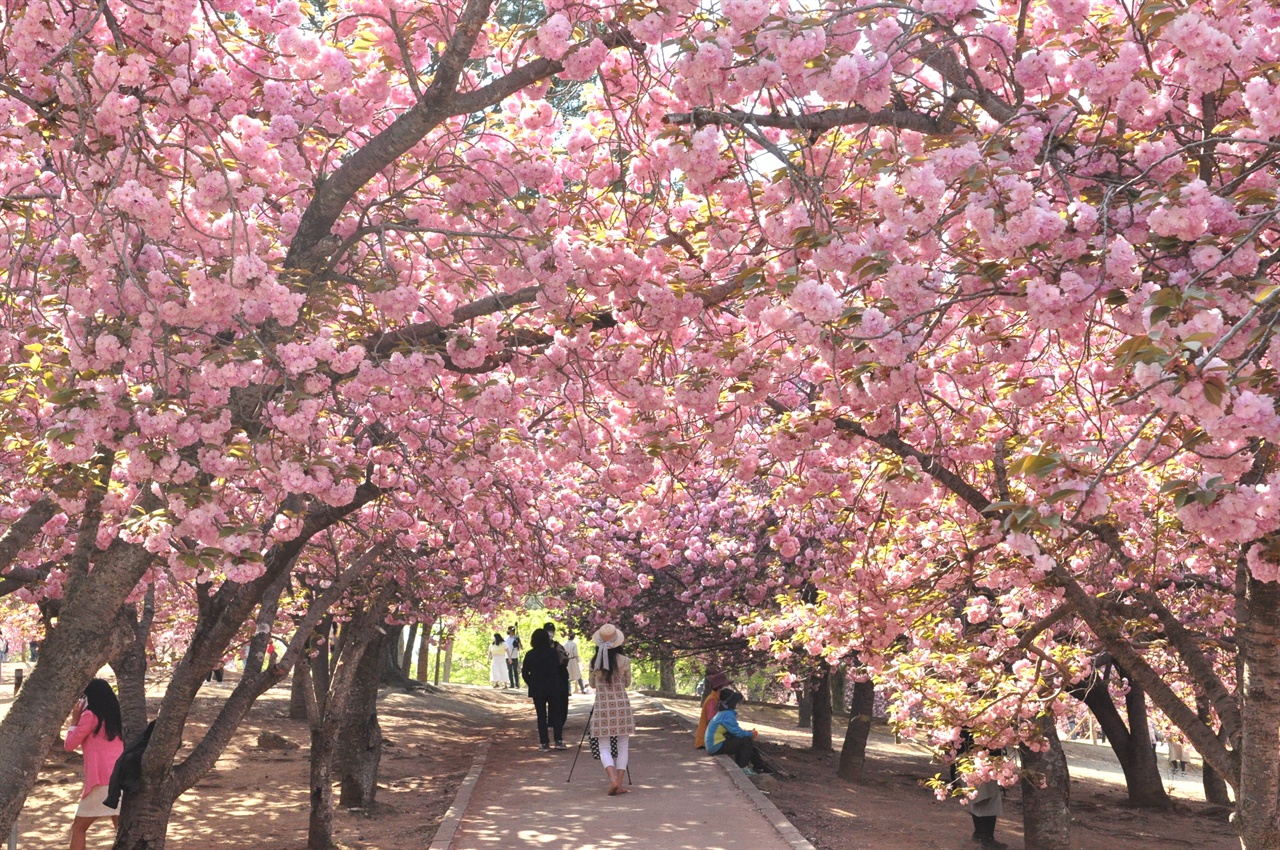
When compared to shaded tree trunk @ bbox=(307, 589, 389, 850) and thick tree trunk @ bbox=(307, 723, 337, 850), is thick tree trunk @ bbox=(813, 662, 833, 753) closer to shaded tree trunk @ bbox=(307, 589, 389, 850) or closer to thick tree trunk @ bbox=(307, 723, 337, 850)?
shaded tree trunk @ bbox=(307, 589, 389, 850)

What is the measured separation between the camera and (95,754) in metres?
8.70

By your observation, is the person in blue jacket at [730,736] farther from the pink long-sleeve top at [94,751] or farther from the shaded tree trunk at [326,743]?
the pink long-sleeve top at [94,751]

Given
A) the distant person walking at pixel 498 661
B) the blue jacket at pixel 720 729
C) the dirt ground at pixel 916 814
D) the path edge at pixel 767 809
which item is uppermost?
the distant person walking at pixel 498 661

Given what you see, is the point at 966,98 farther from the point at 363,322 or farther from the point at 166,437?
the point at 166,437

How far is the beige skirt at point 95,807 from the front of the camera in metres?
8.55

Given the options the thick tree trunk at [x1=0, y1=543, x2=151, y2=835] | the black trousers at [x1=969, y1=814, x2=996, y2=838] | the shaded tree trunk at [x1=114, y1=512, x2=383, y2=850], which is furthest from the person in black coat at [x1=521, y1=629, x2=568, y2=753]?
the thick tree trunk at [x1=0, y1=543, x2=151, y2=835]

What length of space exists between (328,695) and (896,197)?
8.27m

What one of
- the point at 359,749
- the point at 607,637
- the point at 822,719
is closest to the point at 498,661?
the point at 822,719

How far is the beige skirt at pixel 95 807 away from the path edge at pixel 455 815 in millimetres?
2434

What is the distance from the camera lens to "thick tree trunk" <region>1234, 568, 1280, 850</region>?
17.9ft

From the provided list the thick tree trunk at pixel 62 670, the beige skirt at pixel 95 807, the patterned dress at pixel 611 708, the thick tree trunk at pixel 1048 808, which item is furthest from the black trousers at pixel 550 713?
the thick tree trunk at pixel 62 670

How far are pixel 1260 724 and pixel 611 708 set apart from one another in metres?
6.63

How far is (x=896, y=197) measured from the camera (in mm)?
4281

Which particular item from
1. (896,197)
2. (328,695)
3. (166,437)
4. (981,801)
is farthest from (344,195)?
(981,801)
